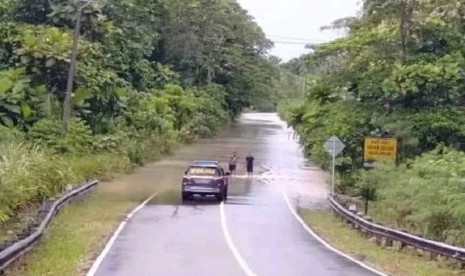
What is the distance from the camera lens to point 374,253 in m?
21.7

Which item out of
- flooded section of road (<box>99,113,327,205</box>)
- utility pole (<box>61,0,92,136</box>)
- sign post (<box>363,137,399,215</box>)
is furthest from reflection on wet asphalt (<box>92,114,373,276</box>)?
utility pole (<box>61,0,92,136</box>)

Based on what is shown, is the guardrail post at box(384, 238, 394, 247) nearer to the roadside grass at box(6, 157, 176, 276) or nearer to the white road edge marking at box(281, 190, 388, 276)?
the white road edge marking at box(281, 190, 388, 276)

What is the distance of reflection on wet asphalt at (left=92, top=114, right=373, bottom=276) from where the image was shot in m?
18.2

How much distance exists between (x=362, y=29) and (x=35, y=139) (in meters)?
15.6

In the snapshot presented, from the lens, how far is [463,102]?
3781 cm

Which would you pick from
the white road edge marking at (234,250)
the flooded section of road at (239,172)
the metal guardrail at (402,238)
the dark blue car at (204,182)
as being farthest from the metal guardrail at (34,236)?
the metal guardrail at (402,238)

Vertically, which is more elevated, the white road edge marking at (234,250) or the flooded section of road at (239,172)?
the white road edge marking at (234,250)

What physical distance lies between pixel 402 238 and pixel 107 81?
99.9ft

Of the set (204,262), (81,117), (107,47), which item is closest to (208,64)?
(107,47)

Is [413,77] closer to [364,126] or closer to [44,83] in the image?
[364,126]

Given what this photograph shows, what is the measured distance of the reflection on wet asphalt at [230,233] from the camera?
718 inches

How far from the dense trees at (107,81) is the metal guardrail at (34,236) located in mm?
862

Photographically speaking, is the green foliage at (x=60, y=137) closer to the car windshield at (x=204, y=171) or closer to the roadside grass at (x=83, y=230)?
the roadside grass at (x=83, y=230)

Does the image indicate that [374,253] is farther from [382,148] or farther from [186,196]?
[186,196]
